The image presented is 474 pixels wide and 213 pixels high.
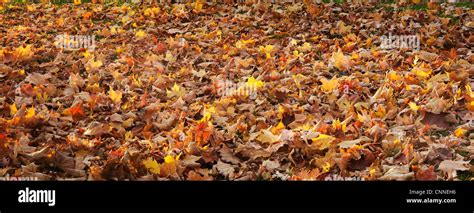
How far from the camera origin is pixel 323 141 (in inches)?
150

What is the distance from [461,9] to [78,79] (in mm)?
5992

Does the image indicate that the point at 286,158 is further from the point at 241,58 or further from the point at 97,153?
the point at 241,58

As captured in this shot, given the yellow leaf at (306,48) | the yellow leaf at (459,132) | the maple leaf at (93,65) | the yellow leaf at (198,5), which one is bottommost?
the yellow leaf at (459,132)

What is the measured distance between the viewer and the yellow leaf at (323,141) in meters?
3.79

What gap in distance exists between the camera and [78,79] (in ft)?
18.1

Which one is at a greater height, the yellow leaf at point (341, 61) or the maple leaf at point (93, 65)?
the yellow leaf at point (341, 61)

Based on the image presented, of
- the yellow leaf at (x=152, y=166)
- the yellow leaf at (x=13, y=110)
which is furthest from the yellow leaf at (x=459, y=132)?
the yellow leaf at (x=13, y=110)

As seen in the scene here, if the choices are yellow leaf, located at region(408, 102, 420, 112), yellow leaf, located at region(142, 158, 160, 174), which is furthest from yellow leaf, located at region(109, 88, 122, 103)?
yellow leaf, located at region(408, 102, 420, 112)

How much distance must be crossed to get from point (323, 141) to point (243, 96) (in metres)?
1.44

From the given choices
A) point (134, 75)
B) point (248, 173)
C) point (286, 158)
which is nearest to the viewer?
point (248, 173)

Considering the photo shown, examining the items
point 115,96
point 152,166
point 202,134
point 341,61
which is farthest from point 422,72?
point 152,166

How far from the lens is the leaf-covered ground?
3.63m

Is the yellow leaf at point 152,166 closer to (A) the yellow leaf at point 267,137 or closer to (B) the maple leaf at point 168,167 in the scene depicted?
(B) the maple leaf at point 168,167

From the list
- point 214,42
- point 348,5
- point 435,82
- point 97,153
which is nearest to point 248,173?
point 97,153
